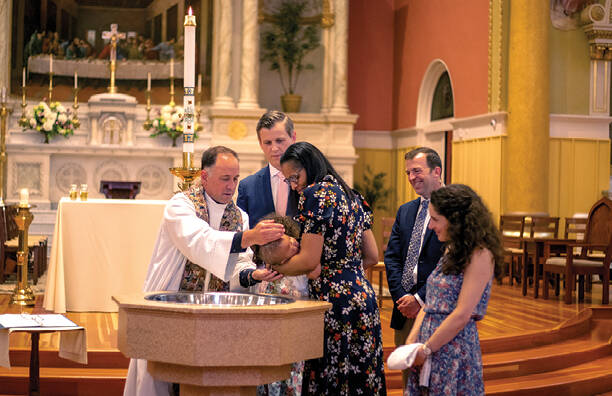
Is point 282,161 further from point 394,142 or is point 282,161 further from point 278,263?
point 394,142

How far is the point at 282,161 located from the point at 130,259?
364cm

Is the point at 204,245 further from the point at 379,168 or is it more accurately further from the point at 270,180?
the point at 379,168

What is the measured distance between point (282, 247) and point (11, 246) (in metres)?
6.15

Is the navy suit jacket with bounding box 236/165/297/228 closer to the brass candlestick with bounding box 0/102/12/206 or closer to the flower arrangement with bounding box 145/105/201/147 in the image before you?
the brass candlestick with bounding box 0/102/12/206

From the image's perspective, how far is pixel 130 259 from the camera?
644 cm

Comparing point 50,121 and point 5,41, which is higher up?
point 5,41

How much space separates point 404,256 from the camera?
381 centimetres

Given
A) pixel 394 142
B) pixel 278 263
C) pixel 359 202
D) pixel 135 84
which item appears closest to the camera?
pixel 278 263

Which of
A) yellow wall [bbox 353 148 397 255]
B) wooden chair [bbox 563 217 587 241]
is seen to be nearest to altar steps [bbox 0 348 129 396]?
wooden chair [bbox 563 217 587 241]

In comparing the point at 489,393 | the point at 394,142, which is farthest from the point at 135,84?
the point at 489,393

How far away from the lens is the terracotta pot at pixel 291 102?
478 inches

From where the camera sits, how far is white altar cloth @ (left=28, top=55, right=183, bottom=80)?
11.7 metres

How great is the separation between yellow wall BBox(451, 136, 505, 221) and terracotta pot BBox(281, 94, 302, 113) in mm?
2462

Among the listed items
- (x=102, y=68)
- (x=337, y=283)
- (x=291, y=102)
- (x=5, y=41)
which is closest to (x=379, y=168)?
(x=291, y=102)
